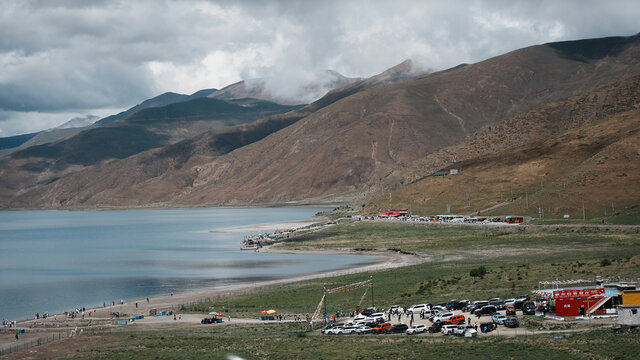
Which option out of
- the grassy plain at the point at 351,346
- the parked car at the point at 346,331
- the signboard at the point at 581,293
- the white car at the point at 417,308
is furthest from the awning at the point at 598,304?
the parked car at the point at 346,331

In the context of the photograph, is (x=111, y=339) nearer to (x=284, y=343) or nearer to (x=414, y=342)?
(x=284, y=343)

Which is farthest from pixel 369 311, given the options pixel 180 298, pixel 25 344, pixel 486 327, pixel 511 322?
pixel 180 298

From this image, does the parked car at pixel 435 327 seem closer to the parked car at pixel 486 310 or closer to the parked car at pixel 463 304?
the parked car at pixel 486 310

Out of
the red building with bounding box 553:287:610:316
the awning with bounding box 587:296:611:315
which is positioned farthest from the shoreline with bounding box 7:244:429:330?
the awning with bounding box 587:296:611:315

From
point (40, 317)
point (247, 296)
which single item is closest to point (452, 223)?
point (247, 296)

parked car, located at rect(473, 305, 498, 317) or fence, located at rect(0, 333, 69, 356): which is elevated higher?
parked car, located at rect(473, 305, 498, 317)

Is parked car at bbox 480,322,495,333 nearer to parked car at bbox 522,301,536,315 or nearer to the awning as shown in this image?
parked car at bbox 522,301,536,315
